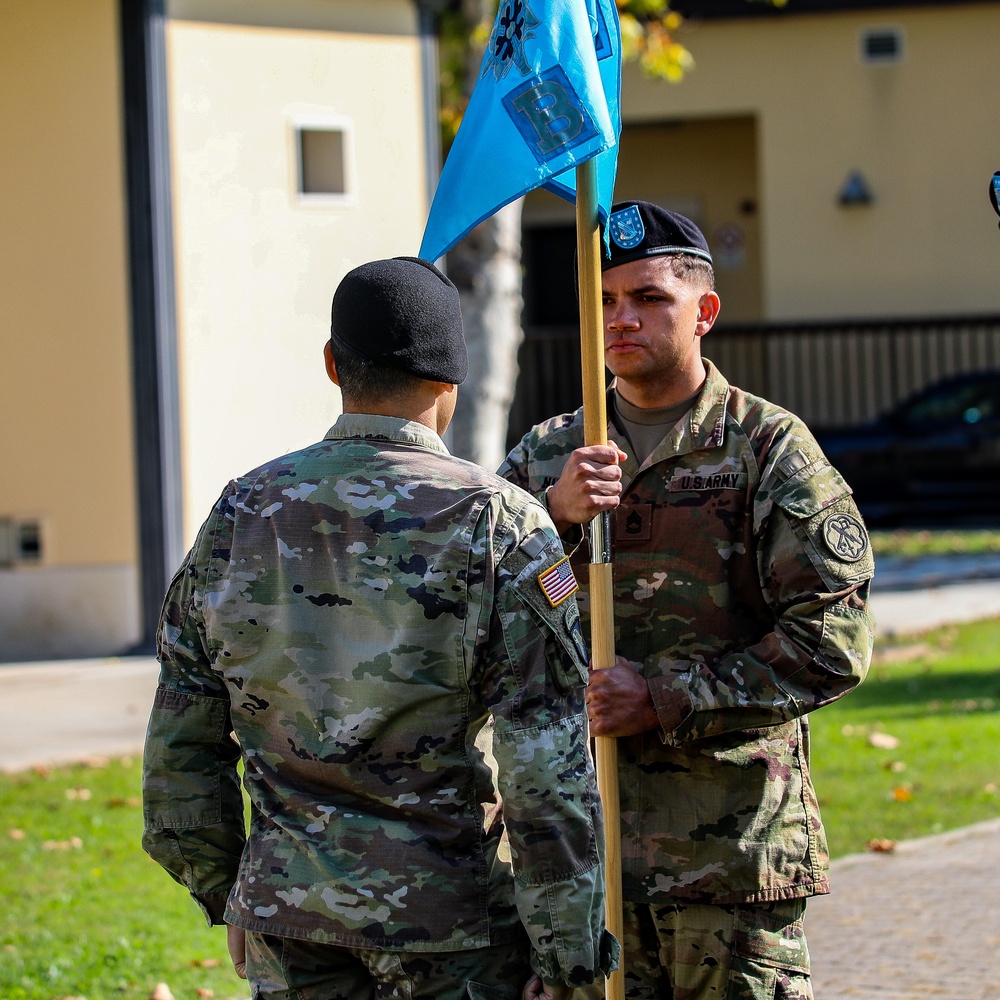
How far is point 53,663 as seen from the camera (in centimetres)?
1085

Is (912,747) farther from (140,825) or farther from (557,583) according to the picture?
(557,583)

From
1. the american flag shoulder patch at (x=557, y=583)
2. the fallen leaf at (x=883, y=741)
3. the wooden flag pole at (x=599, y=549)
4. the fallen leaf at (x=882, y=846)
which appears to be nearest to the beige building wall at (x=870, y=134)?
the fallen leaf at (x=883, y=741)

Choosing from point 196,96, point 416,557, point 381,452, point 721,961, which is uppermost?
point 196,96

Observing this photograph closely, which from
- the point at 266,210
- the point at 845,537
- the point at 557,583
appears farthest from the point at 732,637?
the point at 266,210

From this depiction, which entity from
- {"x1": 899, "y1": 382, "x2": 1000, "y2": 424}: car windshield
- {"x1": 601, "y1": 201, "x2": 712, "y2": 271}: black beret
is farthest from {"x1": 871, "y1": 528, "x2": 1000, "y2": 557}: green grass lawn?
{"x1": 601, "y1": 201, "x2": 712, "y2": 271}: black beret

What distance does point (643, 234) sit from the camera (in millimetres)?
3373

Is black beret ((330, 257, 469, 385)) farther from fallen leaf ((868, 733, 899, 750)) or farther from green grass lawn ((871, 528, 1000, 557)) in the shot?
green grass lawn ((871, 528, 1000, 557))

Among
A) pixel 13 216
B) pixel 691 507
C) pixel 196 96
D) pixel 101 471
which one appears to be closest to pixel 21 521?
pixel 101 471

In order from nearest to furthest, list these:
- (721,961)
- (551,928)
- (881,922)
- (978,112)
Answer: (551,928), (721,961), (881,922), (978,112)

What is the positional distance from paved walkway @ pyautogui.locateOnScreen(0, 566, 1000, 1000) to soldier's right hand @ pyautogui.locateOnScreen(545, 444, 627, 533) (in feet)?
7.58

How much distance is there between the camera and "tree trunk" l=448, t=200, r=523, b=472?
35.1ft

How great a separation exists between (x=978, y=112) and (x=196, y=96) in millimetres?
12902

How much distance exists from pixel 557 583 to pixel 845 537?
813 millimetres

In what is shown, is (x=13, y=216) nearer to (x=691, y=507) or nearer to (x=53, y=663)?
(x=53, y=663)
